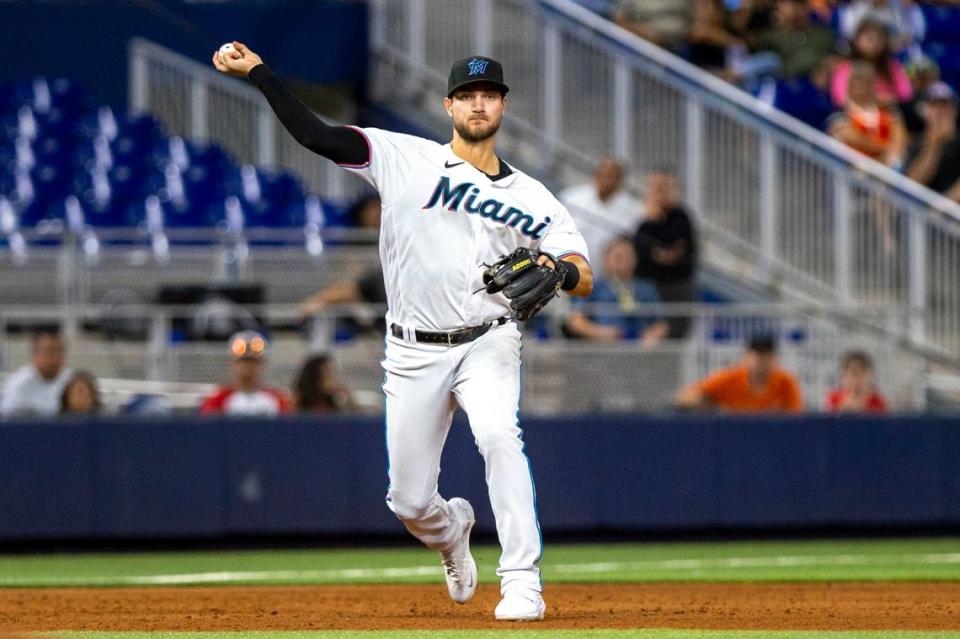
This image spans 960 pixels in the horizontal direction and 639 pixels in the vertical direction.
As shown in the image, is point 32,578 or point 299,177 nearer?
point 32,578

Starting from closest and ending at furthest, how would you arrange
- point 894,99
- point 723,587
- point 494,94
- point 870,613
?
A: point 494,94
point 870,613
point 723,587
point 894,99

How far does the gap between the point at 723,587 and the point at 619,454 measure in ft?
9.98

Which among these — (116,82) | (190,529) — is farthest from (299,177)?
(190,529)

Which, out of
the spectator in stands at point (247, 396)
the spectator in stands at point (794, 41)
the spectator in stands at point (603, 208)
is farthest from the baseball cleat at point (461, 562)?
the spectator in stands at point (794, 41)

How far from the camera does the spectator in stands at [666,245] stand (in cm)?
1273

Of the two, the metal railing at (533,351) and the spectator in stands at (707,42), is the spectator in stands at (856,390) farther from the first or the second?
the spectator in stands at (707,42)

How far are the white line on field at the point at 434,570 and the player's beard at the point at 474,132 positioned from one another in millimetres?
3716

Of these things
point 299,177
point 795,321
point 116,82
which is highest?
point 116,82

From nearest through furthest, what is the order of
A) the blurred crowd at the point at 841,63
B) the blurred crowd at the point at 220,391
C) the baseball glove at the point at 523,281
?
the baseball glove at the point at 523,281, the blurred crowd at the point at 220,391, the blurred crowd at the point at 841,63

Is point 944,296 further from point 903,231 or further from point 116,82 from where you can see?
point 116,82

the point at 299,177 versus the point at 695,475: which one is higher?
the point at 299,177

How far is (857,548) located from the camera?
38.5 feet

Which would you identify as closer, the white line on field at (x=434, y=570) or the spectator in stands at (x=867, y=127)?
the white line on field at (x=434, y=570)

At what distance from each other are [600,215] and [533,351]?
2.23 meters
